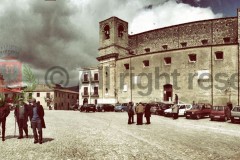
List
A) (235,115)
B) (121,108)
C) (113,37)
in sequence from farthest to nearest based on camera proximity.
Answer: (113,37), (121,108), (235,115)

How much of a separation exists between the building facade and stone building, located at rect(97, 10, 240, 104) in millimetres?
10066

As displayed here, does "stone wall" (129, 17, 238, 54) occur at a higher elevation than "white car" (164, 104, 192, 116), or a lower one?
higher

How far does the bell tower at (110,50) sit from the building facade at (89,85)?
32.5 ft

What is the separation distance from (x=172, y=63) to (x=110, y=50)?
39.9 ft

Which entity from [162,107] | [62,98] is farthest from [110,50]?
[62,98]

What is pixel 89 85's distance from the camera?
5562 centimetres

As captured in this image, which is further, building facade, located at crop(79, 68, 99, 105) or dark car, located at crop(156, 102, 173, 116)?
building facade, located at crop(79, 68, 99, 105)

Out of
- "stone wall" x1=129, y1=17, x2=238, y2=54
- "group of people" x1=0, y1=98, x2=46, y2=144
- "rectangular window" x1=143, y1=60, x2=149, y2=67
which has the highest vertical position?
"stone wall" x1=129, y1=17, x2=238, y2=54

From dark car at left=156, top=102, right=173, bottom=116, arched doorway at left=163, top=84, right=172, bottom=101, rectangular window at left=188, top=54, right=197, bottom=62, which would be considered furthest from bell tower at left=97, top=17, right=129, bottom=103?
dark car at left=156, top=102, right=173, bottom=116

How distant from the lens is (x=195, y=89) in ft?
106

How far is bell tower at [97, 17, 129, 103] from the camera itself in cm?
4250

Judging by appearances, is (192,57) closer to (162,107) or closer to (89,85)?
(162,107)

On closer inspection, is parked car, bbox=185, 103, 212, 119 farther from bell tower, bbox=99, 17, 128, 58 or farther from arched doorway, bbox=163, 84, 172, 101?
bell tower, bbox=99, 17, 128, 58

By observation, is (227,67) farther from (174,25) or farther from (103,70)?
(103,70)
